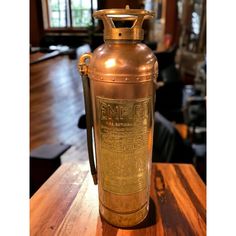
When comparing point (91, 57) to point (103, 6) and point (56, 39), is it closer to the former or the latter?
point (103, 6)

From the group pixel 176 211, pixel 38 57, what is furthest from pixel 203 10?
pixel 176 211

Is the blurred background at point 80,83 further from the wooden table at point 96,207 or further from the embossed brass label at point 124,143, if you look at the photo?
the embossed brass label at point 124,143

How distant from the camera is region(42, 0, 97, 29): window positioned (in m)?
0.67

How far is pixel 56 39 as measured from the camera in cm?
79

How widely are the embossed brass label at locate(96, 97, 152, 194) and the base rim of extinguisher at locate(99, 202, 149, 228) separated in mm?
54

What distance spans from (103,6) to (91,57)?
163 mm

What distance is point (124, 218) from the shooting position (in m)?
0.56

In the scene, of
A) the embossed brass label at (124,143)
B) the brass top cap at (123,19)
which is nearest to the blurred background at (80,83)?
the brass top cap at (123,19)

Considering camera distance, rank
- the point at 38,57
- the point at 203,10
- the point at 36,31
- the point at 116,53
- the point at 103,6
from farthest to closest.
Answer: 1. the point at 203,10
2. the point at 38,57
3. the point at 36,31
4. the point at 103,6
5. the point at 116,53

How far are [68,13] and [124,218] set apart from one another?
498mm

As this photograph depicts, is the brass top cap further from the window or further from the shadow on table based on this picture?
the shadow on table

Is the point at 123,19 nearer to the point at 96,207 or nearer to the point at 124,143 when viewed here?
the point at 124,143

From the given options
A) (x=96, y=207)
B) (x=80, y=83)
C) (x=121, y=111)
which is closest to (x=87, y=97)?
(x=121, y=111)

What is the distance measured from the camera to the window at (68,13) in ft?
2.19
